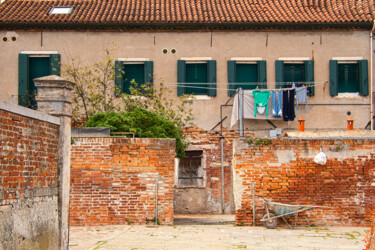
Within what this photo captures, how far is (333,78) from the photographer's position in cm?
2006

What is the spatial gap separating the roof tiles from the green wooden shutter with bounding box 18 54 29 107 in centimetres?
145

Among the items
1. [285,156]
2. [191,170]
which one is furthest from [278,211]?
[191,170]

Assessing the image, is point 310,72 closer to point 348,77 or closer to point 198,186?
point 348,77

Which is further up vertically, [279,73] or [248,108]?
[279,73]

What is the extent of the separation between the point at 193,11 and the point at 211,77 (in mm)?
2897

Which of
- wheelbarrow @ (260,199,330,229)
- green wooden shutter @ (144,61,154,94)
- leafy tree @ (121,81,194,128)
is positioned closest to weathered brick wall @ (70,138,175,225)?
wheelbarrow @ (260,199,330,229)

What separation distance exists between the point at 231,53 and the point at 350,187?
873 cm

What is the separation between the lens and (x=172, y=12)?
2066cm

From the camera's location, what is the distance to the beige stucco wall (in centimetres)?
1992

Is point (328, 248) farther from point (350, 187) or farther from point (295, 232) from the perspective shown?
point (350, 187)

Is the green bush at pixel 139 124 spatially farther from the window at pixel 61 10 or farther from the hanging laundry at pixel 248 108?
the window at pixel 61 10

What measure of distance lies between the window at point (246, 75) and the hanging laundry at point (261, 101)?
893 mm

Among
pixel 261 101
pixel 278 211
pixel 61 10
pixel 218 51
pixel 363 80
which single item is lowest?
pixel 278 211

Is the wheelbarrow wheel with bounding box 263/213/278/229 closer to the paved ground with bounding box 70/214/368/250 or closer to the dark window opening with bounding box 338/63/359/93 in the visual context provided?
the paved ground with bounding box 70/214/368/250
